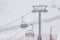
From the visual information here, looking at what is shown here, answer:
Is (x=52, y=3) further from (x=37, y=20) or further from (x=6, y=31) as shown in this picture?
(x=6, y=31)

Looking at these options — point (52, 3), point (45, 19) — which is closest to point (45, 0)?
point (52, 3)

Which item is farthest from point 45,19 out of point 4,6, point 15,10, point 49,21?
point 4,6

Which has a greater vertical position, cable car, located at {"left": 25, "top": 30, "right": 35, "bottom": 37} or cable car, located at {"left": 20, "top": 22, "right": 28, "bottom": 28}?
cable car, located at {"left": 20, "top": 22, "right": 28, "bottom": 28}

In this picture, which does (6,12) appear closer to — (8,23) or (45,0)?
(8,23)

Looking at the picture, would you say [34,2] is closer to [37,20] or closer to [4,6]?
[37,20]

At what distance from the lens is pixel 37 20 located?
0.93 m

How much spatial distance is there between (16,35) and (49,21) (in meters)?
0.33

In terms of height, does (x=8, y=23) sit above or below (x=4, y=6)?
below

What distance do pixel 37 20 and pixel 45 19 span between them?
0.08m

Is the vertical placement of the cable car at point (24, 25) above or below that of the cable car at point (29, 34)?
above

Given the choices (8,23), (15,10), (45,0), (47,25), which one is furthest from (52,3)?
(8,23)

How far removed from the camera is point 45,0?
3.08 feet

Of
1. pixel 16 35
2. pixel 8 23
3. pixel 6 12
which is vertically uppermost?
pixel 6 12

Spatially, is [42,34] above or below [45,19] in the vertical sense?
below
